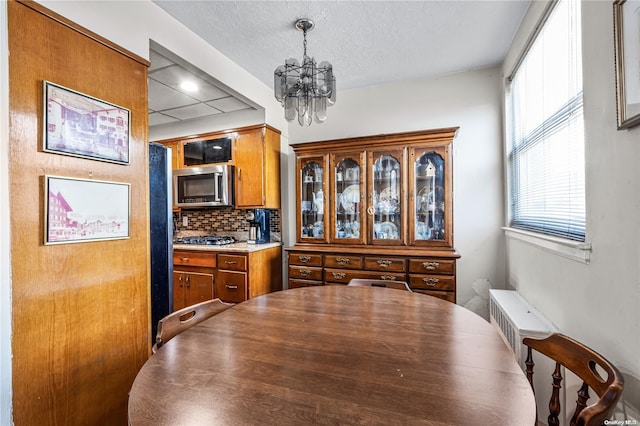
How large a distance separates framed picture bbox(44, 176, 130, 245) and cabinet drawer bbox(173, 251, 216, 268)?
1449 mm

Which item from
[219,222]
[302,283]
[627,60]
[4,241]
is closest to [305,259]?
[302,283]

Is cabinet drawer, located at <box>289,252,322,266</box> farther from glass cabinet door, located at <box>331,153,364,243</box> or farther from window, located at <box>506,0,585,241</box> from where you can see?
window, located at <box>506,0,585,241</box>

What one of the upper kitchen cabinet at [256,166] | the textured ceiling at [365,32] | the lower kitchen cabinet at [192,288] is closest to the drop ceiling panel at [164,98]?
the upper kitchen cabinet at [256,166]

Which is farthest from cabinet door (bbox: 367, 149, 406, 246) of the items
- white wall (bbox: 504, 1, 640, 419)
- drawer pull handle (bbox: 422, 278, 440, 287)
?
white wall (bbox: 504, 1, 640, 419)

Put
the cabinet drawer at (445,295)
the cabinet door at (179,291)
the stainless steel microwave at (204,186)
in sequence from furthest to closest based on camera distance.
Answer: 1. the stainless steel microwave at (204,186)
2. the cabinet door at (179,291)
3. the cabinet drawer at (445,295)

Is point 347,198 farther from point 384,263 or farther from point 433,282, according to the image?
point 433,282

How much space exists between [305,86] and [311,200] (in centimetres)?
154

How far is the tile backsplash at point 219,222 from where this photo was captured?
3.70m

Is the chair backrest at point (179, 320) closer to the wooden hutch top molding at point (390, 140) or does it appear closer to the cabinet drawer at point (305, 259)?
the cabinet drawer at point (305, 259)

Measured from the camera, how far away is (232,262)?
9.76 feet

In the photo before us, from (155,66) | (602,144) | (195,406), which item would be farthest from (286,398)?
(155,66)

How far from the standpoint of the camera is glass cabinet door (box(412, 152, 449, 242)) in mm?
2814

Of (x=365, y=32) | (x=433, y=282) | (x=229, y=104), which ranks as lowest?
(x=433, y=282)

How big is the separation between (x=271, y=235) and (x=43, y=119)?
256 centimetres
